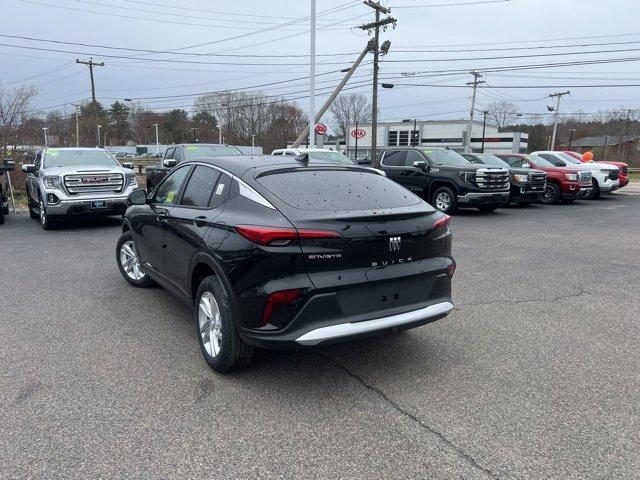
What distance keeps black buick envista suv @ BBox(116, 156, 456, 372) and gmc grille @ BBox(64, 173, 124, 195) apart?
7.30 meters

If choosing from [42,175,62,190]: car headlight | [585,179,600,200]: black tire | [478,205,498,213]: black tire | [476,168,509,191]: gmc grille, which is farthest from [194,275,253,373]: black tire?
[585,179,600,200]: black tire

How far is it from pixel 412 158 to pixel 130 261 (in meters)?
10.1

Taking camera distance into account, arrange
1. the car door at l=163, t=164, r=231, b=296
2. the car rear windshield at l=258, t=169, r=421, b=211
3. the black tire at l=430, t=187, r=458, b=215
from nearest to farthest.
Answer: the car rear windshield at l=258, t=169, r=421, b=211, the car door at l=163, t=164, r=231, b=296, the black tire at l=430, t=187, r=458, b=215

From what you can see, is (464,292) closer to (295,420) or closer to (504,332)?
(504,332)

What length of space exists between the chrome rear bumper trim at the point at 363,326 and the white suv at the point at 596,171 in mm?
16403

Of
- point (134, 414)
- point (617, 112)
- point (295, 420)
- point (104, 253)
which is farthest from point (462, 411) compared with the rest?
point (617, 112)

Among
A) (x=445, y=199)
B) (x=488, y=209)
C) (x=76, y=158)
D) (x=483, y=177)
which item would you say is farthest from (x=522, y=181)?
(x=76, y=158)

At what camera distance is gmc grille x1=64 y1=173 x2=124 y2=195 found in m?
10.5

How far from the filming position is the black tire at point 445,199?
13.5 m

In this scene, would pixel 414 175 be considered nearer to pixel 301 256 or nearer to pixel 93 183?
pixel 93 183

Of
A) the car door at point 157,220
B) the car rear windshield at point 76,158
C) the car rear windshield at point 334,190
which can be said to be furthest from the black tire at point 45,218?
the car rear windshield at point 334,190

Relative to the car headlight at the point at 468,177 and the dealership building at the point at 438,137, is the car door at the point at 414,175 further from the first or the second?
the dealership building at the point at 438,137

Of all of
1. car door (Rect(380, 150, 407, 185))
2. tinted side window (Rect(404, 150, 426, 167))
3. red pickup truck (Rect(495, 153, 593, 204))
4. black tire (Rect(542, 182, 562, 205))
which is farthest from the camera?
black tire (Rect(542, 182, 562, 205))

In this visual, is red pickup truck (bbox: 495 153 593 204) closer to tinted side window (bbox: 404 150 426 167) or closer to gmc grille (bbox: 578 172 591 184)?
gmc grille (bbox: 578 172 591 184)
